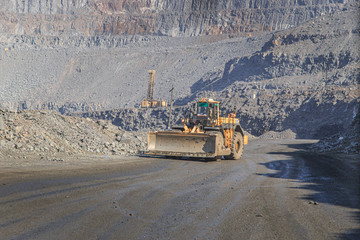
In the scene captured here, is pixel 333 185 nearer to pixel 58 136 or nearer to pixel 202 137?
pixel 202 137

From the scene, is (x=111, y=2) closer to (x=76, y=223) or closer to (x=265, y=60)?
(x=265, y=60)

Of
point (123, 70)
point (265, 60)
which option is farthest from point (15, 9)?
point (265, 60)

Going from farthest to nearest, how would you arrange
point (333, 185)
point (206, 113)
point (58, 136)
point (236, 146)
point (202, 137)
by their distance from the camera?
1. point (236, 146)
2. point (58, 136)
3. point (206, 113)
4. point (202, 137)
5. point (333, 185)

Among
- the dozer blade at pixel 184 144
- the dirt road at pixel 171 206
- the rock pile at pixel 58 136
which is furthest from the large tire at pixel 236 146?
the dirt road at pixel 171 206

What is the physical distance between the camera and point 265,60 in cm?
8794

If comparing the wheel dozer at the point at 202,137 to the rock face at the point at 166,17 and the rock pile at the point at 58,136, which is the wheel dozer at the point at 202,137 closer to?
the rock pile at the point at 58,136

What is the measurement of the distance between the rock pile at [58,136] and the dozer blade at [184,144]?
341cm

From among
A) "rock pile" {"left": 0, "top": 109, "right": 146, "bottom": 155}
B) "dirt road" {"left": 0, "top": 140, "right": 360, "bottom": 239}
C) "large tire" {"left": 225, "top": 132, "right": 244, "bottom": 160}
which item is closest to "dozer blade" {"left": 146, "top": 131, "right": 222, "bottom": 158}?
"large tire" {"left": 225, "top": 132, "right": 244, "bottom": 160}

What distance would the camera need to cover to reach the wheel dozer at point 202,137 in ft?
56.1

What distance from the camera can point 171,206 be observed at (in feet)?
24.5

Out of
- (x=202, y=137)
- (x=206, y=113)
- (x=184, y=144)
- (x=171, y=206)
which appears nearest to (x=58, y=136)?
(x=184, y=144)

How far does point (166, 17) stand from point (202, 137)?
14833cm

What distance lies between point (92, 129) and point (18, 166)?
33.9 feet

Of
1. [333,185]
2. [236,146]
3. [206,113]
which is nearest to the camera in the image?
[333,185]
